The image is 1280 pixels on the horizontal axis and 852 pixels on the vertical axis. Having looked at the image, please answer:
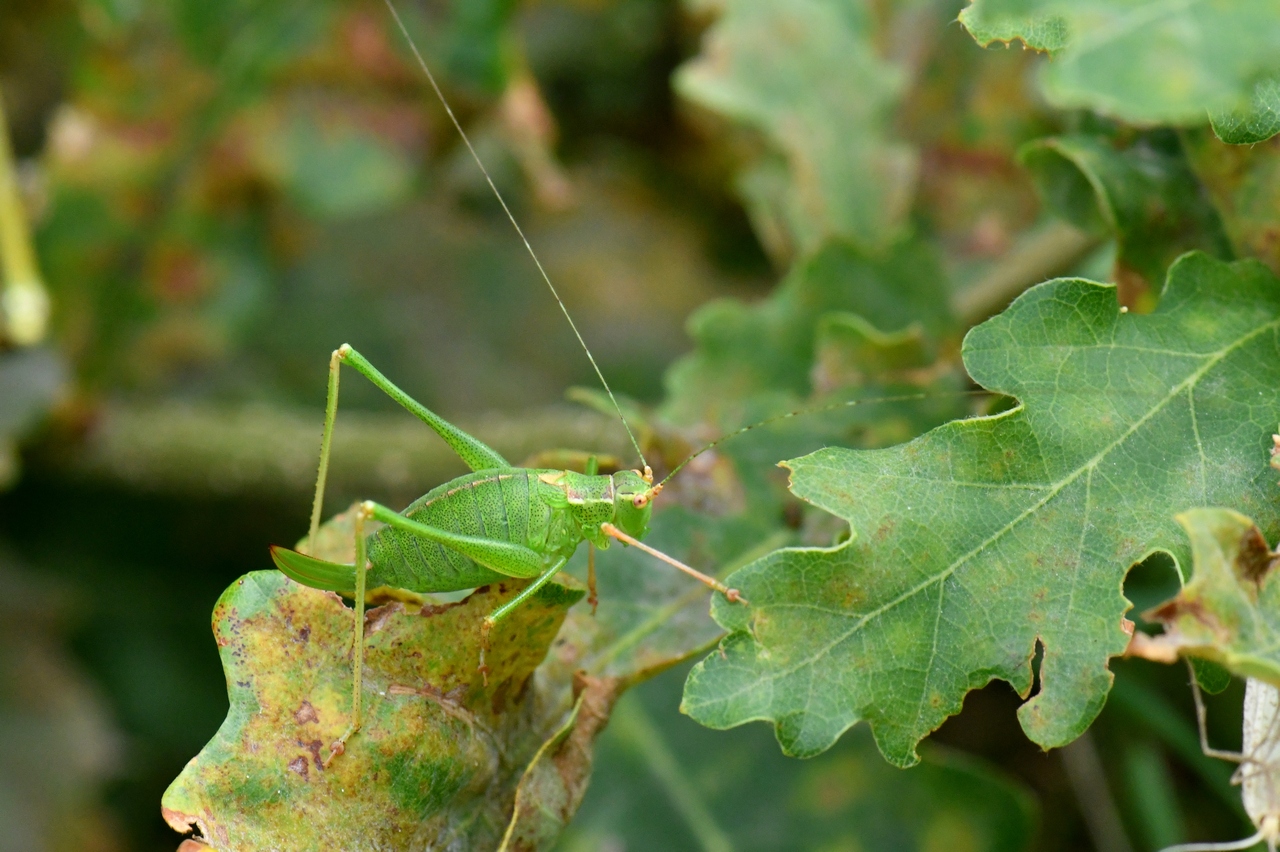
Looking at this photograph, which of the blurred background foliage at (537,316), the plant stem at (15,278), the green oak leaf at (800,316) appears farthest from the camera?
the plant stem at (15,278)

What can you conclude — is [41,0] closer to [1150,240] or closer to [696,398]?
[696,398]

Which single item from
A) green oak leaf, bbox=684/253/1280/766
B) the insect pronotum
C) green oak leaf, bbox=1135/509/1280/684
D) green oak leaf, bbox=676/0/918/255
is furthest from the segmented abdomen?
green oak leaf, bbox=676/0/918/255

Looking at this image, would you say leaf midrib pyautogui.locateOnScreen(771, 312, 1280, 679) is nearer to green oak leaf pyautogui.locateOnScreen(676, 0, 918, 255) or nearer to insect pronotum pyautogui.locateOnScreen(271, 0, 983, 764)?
insect pronotum pyautogui.locateOnScreen(271, 0, 983, 764)

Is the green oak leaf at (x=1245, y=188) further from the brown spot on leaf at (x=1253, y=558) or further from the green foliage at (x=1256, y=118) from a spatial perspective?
the brown spot on leaf at (x=1253, y=558)

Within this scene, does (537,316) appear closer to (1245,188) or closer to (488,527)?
(488,527)

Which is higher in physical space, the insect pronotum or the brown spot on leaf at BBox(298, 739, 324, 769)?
the brown spot on leaf at BBox(298, 739, 324, 769)

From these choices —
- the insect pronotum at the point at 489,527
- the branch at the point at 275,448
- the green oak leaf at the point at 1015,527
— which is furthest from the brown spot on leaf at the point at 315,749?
the branch at the point at 275,448

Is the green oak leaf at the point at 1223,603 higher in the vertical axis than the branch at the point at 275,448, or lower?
higher

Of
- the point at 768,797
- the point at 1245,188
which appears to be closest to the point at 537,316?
the point at 768,797
